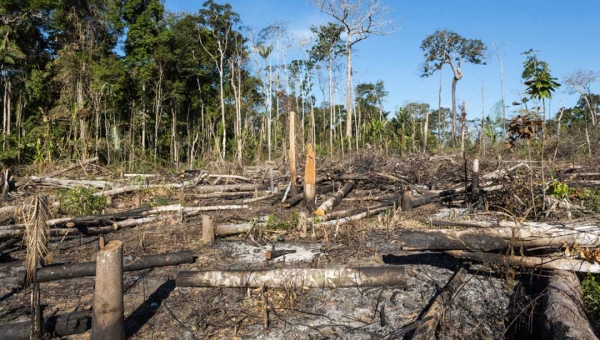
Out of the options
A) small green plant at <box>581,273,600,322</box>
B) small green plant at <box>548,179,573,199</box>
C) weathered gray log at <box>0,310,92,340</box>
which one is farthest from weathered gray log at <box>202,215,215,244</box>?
small green plant at <box>548,179,573,199</box>

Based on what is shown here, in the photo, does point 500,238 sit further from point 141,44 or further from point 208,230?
point 141,44

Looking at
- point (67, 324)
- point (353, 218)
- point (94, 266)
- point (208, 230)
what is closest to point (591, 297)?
point (353, 218)

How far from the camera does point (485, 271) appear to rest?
494 cm

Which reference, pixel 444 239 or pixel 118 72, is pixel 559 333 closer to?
pixel 444 239

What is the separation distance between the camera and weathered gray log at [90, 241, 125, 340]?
3311mm

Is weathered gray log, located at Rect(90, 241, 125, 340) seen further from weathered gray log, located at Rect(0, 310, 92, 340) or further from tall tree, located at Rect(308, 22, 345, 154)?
tall tree, located at Rect(308, 22, 345, 154)

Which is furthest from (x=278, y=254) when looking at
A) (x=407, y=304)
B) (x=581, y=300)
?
(x=581, y=300)

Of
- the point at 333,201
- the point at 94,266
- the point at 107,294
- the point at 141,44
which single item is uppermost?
the point at 141,44

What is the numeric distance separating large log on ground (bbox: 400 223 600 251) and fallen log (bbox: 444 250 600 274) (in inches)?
5.0

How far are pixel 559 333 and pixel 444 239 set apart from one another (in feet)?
4.17

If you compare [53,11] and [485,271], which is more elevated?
[53,11]

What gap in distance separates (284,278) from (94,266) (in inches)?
84.4

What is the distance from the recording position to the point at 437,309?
12.2 feet

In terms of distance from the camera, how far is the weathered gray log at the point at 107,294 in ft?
10.9
